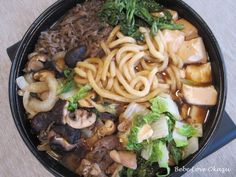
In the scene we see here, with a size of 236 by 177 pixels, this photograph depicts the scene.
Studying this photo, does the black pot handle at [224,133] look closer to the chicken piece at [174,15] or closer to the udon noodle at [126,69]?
the udon noodle at [126,69]

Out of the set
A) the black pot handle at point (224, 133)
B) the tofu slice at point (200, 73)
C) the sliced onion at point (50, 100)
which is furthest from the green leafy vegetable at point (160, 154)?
the sliced onion at point (50, 100)

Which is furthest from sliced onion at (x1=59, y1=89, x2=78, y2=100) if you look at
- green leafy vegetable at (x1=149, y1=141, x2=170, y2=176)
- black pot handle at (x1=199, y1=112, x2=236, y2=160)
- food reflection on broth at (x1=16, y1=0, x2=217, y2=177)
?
black pot handle at (x1=199, y1=112, x2=236, y2=160)

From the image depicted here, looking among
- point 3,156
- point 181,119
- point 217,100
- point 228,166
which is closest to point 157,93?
point 181,119

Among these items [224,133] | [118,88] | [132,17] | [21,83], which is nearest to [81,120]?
[118,88]

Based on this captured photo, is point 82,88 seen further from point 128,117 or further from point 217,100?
point 217,100

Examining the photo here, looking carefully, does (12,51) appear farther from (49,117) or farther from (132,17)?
(132,17)

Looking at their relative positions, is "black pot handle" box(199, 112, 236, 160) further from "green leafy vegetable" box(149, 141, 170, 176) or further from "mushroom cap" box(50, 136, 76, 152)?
"mushroom cap" box(50, 136, 76, 152)
